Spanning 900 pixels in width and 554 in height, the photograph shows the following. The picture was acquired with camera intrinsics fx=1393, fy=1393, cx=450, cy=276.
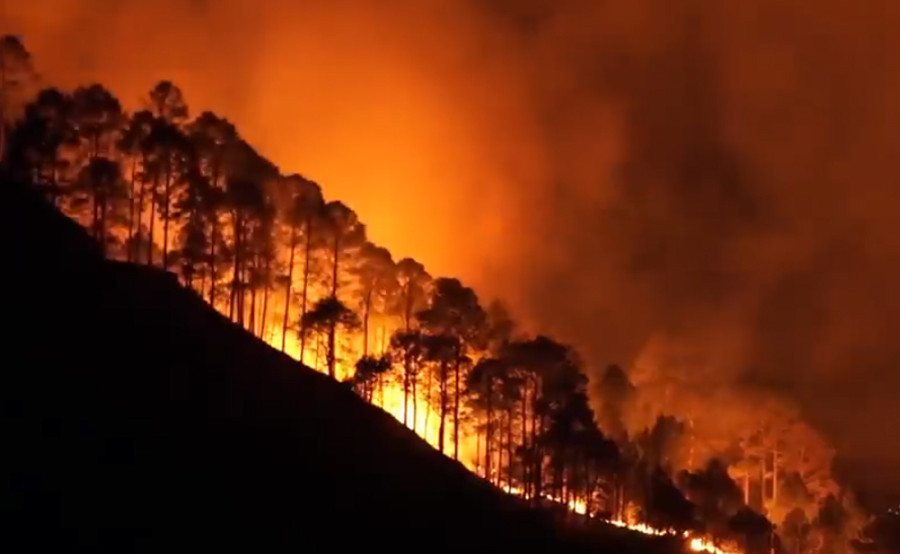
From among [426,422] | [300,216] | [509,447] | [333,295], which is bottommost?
[509,447]

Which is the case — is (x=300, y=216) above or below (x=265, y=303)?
above

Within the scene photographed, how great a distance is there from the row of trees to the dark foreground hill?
949 cm

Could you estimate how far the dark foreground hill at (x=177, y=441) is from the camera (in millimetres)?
61125

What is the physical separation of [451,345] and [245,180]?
67.3ft

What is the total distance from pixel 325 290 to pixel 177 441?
147 feet

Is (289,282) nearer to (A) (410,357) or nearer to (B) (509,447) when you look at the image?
(A) (410,357)

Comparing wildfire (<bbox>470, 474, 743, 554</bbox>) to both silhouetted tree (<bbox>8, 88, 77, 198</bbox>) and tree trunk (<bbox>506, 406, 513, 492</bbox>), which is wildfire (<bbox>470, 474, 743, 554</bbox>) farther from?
silhouetted tree (<bbox>8, 88, 77, 198</bbox>)

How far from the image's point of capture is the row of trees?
324 feet

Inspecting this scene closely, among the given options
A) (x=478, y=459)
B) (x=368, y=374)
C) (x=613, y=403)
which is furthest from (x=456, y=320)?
(x=613, y=403)

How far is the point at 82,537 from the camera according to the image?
56469 mm

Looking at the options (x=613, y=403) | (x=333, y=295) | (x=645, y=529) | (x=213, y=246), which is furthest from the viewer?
(x=613, y=403)

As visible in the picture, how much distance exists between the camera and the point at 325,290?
114312mm

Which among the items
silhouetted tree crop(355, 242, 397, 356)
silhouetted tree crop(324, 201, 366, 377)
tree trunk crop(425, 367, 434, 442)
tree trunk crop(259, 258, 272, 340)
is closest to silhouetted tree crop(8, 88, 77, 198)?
tree trunk crop(259, 258, 272, 340)

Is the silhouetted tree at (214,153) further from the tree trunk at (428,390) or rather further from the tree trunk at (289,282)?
the tree trunk at (428,390)
